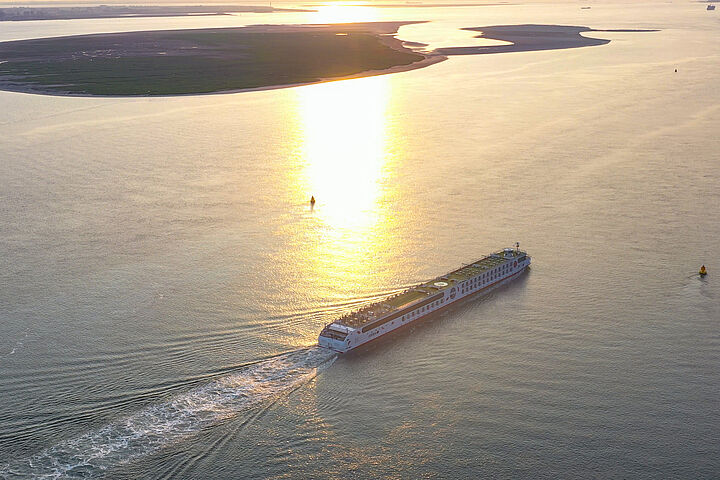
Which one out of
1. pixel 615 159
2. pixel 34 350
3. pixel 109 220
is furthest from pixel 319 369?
pixel 615 159

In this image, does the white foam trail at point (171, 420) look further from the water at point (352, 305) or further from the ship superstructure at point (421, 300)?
the ship superstructure at point (421, 300)

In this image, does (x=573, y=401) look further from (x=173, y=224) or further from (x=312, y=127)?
(x=312, y=127)

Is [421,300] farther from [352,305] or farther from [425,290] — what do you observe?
[352,305]

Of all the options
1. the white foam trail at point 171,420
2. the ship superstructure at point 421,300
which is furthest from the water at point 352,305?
the ship superstructure at point 421,300

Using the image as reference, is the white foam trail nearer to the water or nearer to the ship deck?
the water

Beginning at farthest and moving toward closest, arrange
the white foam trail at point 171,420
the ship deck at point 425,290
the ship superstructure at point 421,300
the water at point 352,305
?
the ship deck at point 425,290, the ship superstructure at point 421,300, the water at point 352,305, the white foam trail at point 171,420
